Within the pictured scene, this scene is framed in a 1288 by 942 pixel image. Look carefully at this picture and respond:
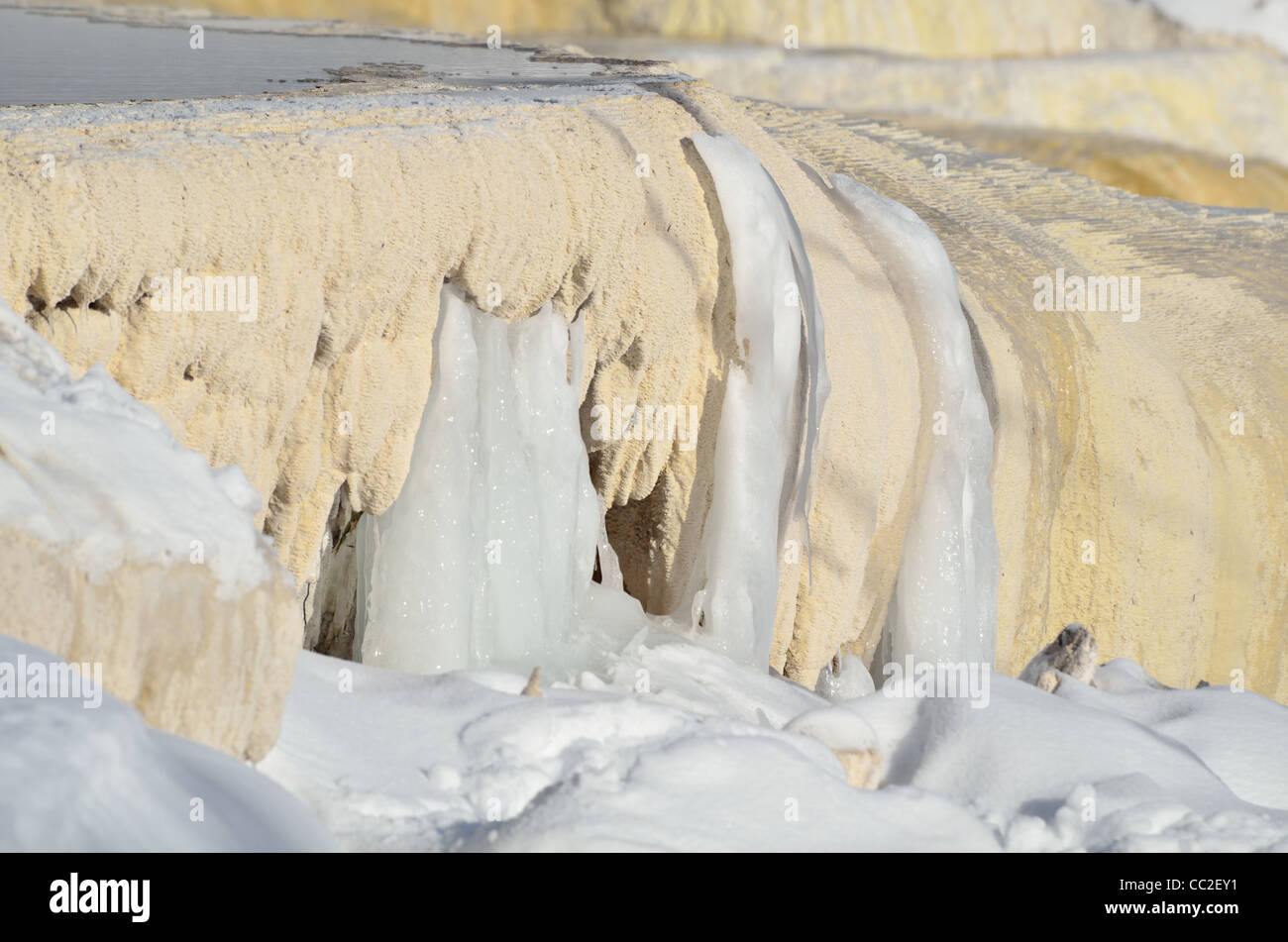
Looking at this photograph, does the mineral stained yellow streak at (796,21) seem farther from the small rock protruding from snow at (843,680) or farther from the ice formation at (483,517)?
the ice formation at (483,517)

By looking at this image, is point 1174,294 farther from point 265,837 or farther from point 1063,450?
point 265,837

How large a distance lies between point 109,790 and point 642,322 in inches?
100

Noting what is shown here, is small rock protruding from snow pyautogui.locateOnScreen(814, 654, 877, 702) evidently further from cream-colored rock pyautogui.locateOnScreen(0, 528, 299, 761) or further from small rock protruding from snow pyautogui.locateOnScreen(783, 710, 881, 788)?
cream-colored rock pyautogui.locateOnScreen(0, 528, 299, 761)

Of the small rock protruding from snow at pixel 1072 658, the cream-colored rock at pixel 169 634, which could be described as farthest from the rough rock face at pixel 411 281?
the cream-colored rock at pixel 169 634

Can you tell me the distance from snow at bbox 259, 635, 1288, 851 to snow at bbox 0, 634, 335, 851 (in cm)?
24

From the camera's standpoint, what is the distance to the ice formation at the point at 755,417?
4.09 meters

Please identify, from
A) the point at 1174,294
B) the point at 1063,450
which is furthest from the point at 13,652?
the point at 1174,294

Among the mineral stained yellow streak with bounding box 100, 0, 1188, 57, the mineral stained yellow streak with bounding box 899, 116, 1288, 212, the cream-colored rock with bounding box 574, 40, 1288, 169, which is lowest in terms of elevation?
the mineral stained yellow streak with bounding box 899, 116, 1288, 212

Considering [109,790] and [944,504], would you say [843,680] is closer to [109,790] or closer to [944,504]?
[944,504]

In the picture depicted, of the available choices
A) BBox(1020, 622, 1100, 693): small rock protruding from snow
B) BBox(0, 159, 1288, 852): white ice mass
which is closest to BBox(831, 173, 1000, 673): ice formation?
BBox(0, 159, 1288, 852): white ice mass

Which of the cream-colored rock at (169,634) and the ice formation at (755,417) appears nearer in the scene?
the cream-colored rock at (169,634)

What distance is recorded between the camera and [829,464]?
14.8 ft

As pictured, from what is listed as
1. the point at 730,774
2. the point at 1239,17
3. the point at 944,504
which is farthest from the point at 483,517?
the point at 1239,17

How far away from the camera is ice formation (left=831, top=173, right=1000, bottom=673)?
15.8 feet
